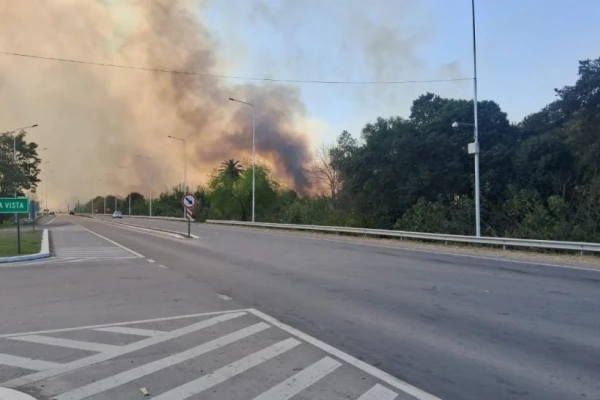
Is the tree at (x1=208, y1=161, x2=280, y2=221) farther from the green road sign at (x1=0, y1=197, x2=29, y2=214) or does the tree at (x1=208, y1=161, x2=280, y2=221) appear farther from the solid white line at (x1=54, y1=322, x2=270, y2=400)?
the solid white line at (x1=54, y1=322, x2=270, y2=400)

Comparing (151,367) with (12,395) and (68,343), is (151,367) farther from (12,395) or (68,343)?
(68,343)

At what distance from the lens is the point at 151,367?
607 cm

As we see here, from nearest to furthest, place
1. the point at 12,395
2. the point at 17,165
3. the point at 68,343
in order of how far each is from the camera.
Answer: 1. the point at 12,395
2. the point at 68,343
3. the point at 17,165

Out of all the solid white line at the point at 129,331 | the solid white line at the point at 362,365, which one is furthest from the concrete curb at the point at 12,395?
the solid white line at the point at 362,365

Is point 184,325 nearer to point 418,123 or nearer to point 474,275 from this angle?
point 474,275

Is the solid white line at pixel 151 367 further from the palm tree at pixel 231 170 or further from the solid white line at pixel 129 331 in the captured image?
the palm tree at pixel 231 170

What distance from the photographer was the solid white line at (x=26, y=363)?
6.12m

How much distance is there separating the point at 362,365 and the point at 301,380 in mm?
857

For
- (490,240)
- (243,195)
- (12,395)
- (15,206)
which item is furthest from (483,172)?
(243,195)

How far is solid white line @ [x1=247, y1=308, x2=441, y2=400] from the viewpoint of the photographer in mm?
5232

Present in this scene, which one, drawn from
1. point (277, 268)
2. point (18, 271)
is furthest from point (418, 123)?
point (18, 271)

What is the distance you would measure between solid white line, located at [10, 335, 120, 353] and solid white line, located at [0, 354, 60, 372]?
646 millimetres

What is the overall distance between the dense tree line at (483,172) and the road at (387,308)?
11.6 meters

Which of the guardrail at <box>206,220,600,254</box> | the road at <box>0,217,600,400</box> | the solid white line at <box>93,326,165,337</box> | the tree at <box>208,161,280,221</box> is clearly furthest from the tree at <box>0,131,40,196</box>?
the solid white line at <box>93,326,165,337</box>
